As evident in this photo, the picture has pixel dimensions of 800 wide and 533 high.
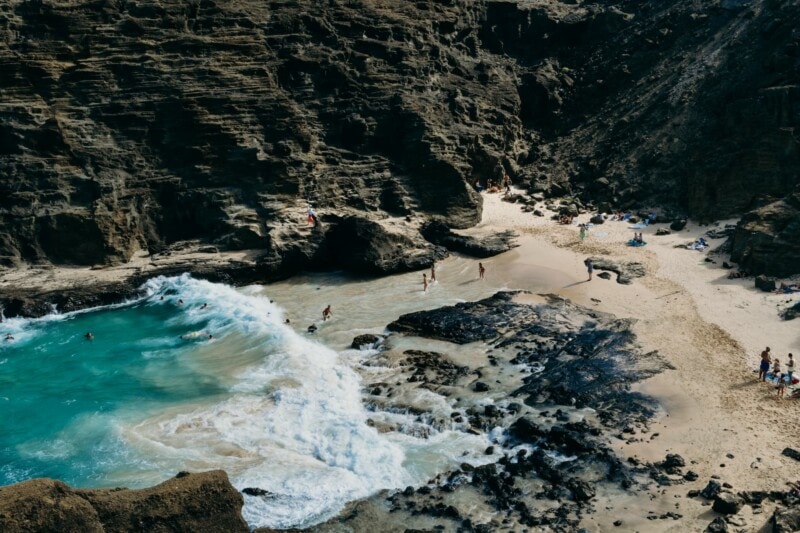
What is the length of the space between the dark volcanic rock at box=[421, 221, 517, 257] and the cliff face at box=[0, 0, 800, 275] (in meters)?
1.20

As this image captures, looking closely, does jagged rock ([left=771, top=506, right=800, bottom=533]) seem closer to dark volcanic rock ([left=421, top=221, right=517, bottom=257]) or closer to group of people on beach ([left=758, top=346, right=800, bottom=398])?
group of people on beach ([left=758, top=346, right=800, bottom=398])

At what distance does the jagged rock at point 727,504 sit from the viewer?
17391mm

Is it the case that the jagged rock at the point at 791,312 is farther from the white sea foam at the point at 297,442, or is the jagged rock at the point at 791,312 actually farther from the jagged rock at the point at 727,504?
the white sea foam at the point at 297,442

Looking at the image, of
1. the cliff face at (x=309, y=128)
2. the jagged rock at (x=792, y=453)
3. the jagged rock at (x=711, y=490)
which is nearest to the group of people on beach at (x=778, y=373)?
the jagged rock at (x=792, y=453)

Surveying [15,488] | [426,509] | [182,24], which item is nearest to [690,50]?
[182,24]

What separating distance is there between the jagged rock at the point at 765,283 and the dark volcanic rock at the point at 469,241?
42.9 feet

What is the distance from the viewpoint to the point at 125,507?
43.8ft

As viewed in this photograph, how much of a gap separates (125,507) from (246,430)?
387 inches

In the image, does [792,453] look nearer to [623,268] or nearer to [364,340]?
[364,340]

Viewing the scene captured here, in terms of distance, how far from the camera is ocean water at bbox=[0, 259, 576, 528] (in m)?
20.9

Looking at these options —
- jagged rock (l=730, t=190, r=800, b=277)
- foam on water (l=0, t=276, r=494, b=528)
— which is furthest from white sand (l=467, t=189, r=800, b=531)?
foam on water (l=0, t=276, r=494, b=528)

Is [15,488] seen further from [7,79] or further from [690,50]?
[690,50]

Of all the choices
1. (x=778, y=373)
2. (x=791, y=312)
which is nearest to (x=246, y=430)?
(x=778, y=373)

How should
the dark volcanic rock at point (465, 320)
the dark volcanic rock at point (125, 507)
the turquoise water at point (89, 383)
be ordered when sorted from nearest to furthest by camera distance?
the dark volcanic rock at point (125, 507) < the turquoise water at point (89, 383) < the dark volcanic rock at point (465, 320)
